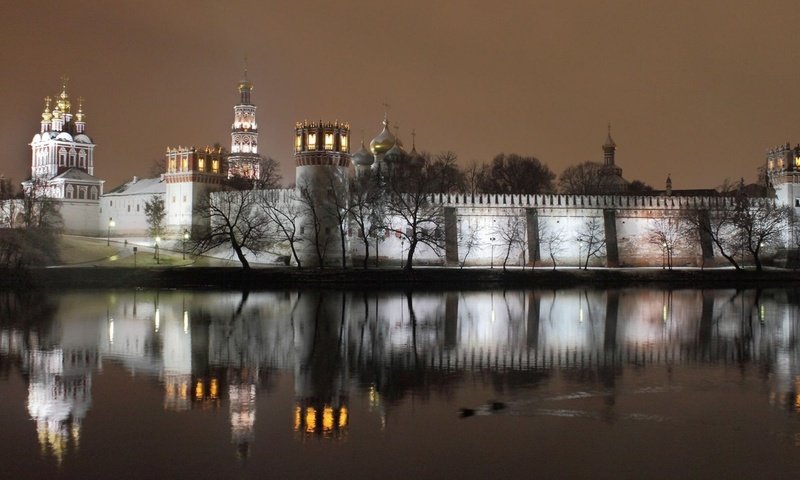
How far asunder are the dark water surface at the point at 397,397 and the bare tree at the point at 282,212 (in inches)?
921

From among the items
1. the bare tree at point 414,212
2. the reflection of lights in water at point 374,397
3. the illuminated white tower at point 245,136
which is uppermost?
the illuminated white tower at point 245,136

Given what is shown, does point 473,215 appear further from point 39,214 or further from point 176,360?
point 176,360

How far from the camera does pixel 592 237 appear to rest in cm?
4775

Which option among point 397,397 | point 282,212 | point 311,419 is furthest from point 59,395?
point 282,212

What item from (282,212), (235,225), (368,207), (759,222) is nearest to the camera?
(368,207)

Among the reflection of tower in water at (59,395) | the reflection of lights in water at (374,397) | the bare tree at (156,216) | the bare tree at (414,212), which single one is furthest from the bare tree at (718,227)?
the reflection of tower in water at (59,395)

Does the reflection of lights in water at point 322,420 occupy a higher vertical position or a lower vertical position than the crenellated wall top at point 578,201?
lower

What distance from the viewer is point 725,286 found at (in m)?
41.9

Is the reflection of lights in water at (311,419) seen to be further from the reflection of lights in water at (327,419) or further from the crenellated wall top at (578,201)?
the crenellated wall top at (578,201)

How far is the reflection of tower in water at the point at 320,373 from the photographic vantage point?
35.8ft

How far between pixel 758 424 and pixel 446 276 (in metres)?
30.7

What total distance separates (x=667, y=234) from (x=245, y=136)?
156 feet

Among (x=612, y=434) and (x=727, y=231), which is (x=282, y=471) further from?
(x=727, y=231)

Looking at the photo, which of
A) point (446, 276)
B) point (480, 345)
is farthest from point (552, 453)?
point (446, 276)
